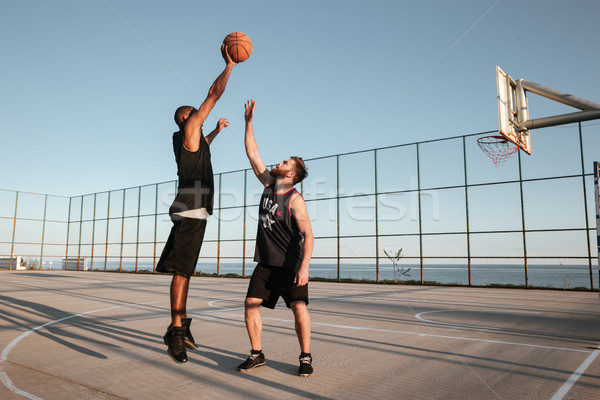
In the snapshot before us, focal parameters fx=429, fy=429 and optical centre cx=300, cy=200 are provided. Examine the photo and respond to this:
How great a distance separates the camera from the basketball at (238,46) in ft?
12.4

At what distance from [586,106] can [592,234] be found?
7.87 metres

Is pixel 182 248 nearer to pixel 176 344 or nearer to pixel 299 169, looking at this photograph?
pixel 176 344

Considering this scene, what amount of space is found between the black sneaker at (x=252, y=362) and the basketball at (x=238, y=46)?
2.54 m

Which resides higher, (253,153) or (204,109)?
(204,109)

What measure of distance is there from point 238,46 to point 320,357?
9.66ft

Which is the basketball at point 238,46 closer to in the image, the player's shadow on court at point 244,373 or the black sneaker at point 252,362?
the black sneaker at point 252,362

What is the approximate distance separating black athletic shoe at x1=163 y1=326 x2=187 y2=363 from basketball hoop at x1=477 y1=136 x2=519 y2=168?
840cm

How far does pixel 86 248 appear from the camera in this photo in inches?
1165

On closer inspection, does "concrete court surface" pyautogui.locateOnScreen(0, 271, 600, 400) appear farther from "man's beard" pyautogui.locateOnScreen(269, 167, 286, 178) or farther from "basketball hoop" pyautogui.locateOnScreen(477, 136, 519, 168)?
"basketball hoop" pyautogui.locateOnScreen(477, 136, 519, 168)

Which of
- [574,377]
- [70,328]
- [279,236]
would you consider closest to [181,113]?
[279,236]

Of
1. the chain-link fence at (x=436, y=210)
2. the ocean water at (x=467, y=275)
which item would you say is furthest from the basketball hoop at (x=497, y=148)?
the ocean water at (x=467, y=275)

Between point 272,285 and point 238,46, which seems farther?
point 238,46

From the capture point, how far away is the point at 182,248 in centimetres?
369

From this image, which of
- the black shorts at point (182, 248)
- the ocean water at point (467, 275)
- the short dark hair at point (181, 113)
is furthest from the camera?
the ocean water at point (467, 275)
